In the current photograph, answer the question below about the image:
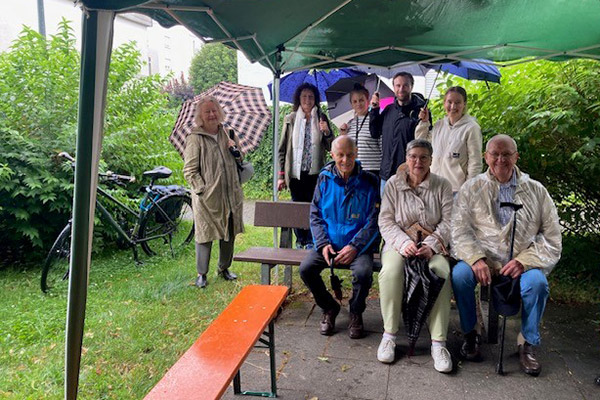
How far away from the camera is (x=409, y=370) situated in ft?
10.2

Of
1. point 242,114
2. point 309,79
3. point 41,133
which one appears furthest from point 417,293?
point 41,133

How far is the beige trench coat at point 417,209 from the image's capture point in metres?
Answer: 3.42

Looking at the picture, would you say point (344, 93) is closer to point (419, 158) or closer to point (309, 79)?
point (309, 79)

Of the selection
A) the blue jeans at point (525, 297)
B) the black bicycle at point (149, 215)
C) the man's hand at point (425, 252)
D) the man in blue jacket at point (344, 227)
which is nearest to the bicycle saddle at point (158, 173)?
the black bicycle at point (149, 215)

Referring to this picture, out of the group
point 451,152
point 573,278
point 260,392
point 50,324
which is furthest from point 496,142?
point 50,324

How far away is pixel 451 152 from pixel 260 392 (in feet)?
8.53

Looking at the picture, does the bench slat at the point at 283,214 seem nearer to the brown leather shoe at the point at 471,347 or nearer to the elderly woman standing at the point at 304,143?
the elderly woman standing at the point at 304,143

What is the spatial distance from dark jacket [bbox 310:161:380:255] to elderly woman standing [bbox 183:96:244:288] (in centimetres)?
133

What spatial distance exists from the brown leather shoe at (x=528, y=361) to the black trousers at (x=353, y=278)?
1.11 m

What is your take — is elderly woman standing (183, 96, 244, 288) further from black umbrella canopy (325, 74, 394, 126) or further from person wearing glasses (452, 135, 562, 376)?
person wearing glasses (452, 135, 562, 376)

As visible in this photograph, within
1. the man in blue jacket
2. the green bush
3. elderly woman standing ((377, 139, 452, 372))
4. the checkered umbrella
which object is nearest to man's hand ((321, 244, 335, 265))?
the man in blue jacket

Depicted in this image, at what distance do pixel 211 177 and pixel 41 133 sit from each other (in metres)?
2.44

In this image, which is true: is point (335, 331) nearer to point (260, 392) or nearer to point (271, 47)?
point (260, 392)

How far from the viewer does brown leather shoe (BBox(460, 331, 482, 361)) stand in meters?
3.22
